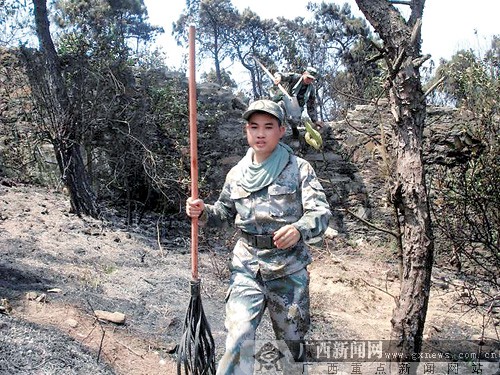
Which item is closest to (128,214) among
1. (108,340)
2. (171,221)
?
(171,221)

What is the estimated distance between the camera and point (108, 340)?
11.4ft

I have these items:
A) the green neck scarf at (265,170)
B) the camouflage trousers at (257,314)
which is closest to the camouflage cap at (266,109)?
the green neck scarf at (265,170)

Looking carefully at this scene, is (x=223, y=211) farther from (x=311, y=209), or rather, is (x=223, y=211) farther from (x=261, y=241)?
(x=311, y=209)

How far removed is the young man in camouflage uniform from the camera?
2.50 metres

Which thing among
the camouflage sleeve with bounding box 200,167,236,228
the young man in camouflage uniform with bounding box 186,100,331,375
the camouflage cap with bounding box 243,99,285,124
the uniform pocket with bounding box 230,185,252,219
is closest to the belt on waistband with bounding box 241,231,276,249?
the young man in camouflage uniform with bounding box 186,100,331,375

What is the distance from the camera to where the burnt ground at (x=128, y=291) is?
10.6ft

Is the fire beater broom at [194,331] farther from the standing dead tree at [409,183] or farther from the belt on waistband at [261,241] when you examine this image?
the standing dead tree at [409,183]

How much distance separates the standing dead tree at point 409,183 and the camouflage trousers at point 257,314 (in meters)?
0.89

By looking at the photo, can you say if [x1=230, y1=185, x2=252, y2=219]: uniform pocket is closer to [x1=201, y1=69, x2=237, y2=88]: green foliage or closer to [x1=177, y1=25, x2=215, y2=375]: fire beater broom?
[x1=177, y1=25, x2=215, y2=375]: fire beater broom

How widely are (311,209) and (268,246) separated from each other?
0.31 m

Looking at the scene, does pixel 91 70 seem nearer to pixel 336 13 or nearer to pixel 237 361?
pixel 237 361

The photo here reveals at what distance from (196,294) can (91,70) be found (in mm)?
5729

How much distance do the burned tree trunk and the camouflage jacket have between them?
473 cm

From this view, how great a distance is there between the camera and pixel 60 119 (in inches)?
265
